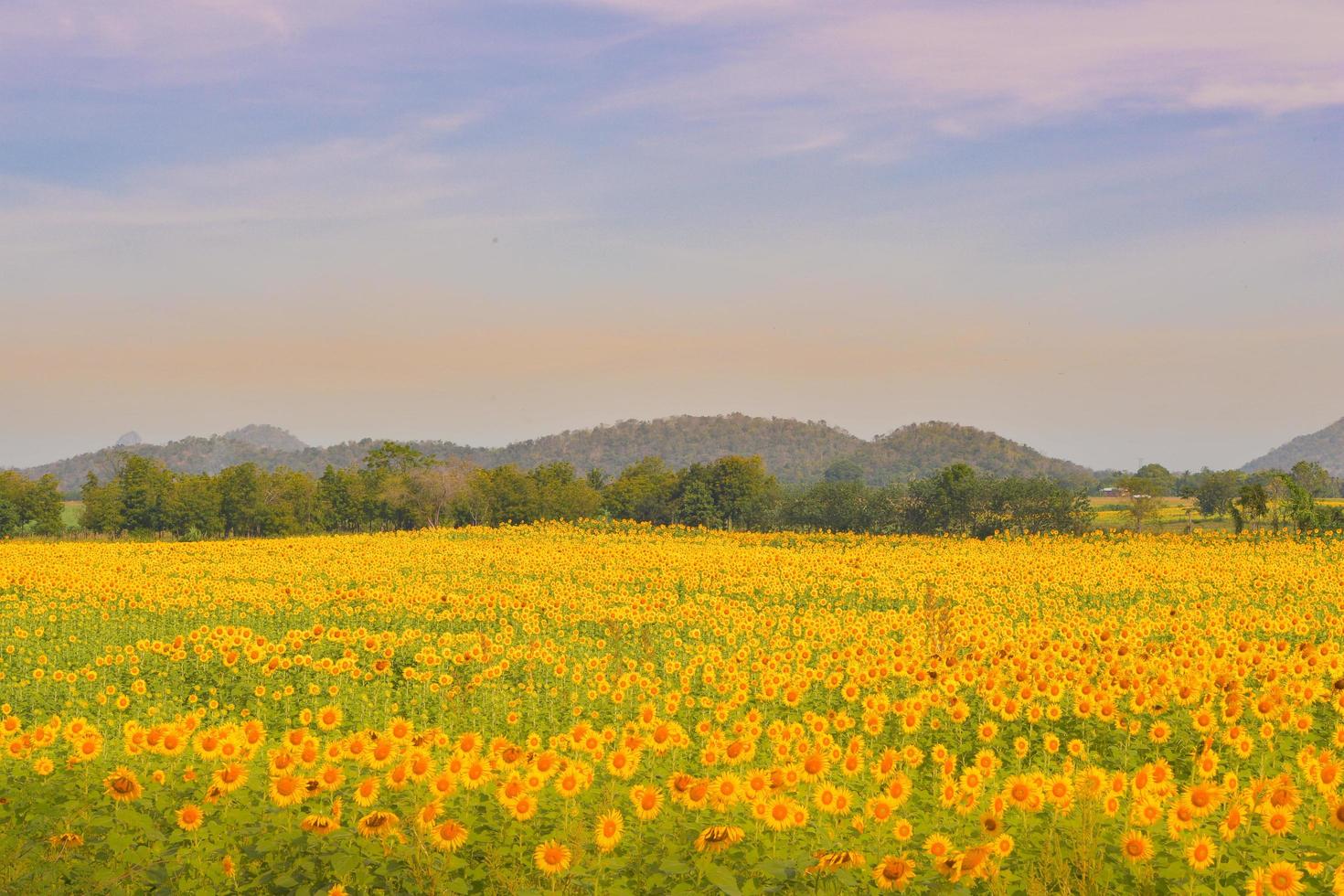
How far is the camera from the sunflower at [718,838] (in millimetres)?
5574

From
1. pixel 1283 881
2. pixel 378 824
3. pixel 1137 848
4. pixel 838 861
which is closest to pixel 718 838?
pixel 838 861

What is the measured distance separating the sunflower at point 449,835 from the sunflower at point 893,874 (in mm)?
2177

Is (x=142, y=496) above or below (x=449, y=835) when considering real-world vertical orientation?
above

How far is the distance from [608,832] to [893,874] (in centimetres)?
153

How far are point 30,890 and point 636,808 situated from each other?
3.62 meters

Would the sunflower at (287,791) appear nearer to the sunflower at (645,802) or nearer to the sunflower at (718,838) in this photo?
the sunflower at (645,802)

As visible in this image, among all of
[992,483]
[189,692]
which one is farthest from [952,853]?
[992,483]

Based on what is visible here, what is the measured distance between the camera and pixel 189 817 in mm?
6227

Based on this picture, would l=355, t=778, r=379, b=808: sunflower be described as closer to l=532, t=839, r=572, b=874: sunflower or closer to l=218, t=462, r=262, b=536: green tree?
l=532, t=839, r=572, b=874: sunflower

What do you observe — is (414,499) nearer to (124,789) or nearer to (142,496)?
(142,496)

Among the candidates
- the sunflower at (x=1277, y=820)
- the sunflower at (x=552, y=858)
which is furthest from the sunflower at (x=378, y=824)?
the sunflower at (x=1277, y=820)

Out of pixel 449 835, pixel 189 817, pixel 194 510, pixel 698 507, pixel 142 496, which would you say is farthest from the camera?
pixel 142 496

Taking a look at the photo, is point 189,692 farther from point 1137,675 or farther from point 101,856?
point 1137,675

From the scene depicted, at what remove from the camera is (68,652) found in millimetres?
15211
